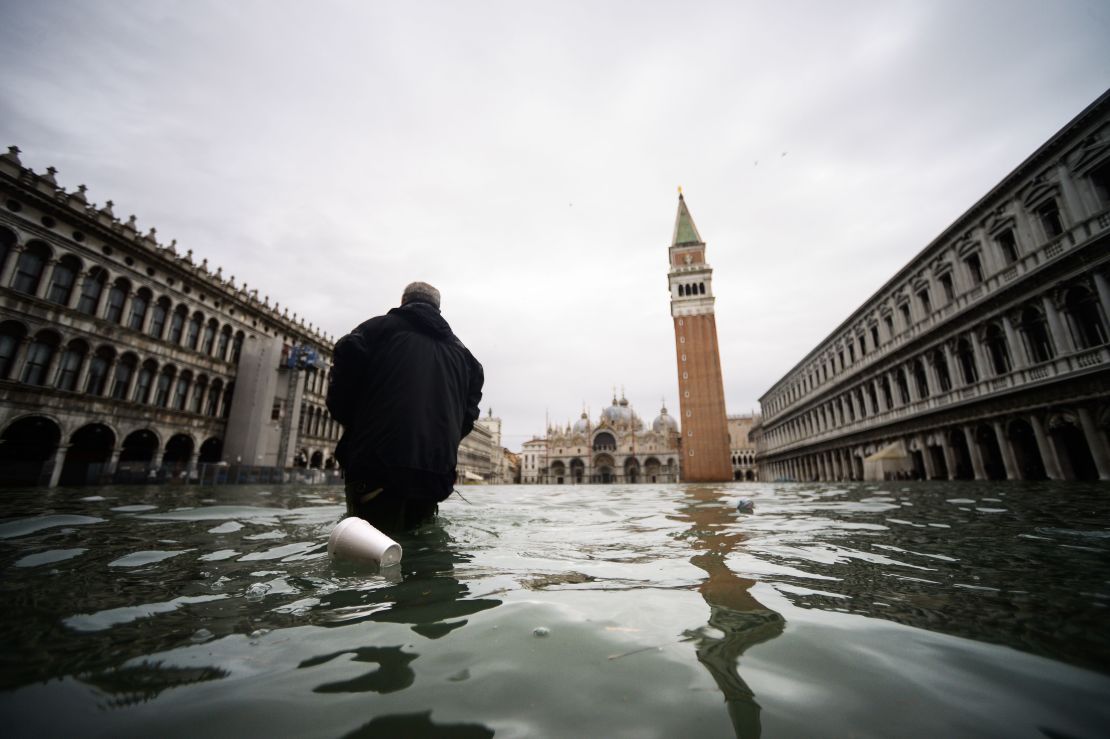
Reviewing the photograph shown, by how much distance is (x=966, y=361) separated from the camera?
20.9m

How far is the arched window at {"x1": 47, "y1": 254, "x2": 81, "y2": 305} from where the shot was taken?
2012 centimetres

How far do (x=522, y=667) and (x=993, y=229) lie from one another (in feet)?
83.7

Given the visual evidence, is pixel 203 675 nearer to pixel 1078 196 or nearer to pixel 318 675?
pixel 318 675

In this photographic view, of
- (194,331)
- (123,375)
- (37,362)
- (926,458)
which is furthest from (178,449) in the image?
(926,458)

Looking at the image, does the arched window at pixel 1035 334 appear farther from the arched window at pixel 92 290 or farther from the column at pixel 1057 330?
the arched window at pixel 92 290

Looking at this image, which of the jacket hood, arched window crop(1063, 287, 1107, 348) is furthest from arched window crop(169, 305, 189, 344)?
arched window crop(1063, 287, 1107, 348)

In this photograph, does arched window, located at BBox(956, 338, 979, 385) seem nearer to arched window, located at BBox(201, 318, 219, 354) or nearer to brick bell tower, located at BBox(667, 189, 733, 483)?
brick bell tower, located at BBox(667, 189, 733, 483)

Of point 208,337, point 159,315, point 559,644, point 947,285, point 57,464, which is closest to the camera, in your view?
point 559,644

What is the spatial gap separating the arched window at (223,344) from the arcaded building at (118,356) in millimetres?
87

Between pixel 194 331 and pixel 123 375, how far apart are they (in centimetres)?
488

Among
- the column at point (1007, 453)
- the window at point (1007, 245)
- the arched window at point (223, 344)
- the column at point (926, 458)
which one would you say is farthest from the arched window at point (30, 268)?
the column at point (926, 458)

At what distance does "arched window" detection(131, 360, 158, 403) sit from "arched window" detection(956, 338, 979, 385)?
129ft

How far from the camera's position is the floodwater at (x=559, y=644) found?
1072 mm

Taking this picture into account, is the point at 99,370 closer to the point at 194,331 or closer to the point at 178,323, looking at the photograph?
the point at 178,323
